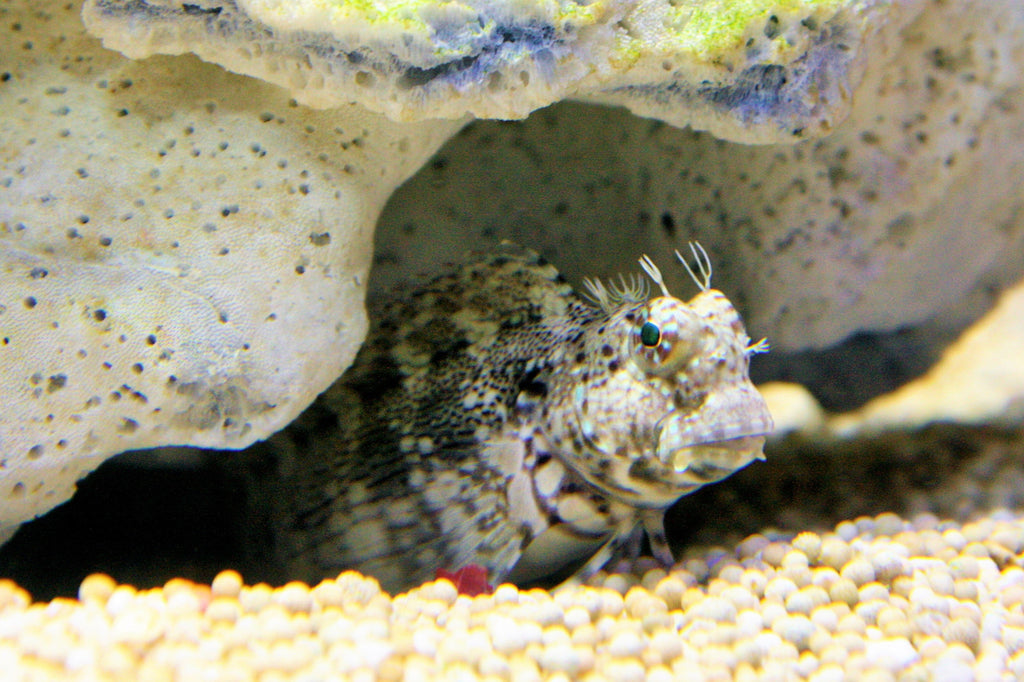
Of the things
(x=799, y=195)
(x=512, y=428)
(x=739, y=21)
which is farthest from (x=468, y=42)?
(x=799, y=195)

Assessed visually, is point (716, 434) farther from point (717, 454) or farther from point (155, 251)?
point (155, 251)

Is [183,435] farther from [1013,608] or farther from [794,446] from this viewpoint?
[794,446]

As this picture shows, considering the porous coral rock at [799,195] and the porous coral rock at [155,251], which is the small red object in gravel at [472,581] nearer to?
the porous coral rock at [155,251]

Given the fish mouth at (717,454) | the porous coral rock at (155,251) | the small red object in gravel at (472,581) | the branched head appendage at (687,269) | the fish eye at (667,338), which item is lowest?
the small red object in gravel at (472,581)

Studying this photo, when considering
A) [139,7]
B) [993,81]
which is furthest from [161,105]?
[993,81]

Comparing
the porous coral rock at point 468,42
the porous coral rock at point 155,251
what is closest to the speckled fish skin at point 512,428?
the porous coral rock at point 155,251

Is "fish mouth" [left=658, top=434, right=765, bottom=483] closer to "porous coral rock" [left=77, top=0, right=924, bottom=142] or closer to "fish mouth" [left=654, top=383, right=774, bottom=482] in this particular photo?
"fish mouth" [left=654, top=383, right=774, bottom=482]
